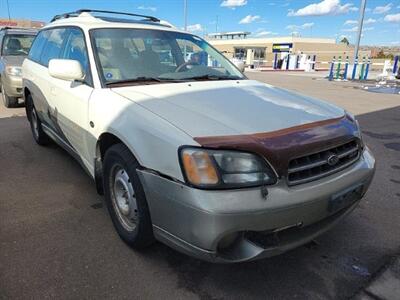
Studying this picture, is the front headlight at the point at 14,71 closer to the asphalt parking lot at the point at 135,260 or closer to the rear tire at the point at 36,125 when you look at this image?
the rear tire at the point at 36,125

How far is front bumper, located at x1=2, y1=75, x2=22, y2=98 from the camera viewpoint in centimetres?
818

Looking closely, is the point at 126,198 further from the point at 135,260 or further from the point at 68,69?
the point at 68,69

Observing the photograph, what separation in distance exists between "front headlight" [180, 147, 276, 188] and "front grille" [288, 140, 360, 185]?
173 mm

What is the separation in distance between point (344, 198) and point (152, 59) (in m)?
2.11

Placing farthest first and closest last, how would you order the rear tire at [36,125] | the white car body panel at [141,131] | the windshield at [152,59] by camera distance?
the rear tire at [36,125] < the windshield at [152,59] < the white car body panel at [141,131]

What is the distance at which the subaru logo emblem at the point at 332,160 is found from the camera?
7.65ft

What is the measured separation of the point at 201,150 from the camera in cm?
206

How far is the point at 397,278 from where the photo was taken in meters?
2.53

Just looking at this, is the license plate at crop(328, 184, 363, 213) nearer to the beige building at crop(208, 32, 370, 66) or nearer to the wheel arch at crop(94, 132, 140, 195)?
the wheel arch at crop(94, 132, 140, 195)

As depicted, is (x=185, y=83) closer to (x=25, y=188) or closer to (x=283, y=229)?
(x=283, y=229)

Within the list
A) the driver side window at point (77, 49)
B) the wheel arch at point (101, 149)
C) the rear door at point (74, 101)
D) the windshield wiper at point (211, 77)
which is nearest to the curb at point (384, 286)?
the wheel arch at point (101, 149)

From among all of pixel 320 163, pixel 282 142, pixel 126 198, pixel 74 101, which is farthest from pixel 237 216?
pixel 74 101

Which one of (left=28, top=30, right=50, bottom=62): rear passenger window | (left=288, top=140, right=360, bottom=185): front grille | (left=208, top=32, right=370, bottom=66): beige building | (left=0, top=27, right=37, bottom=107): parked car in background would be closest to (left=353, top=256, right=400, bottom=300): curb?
(left=288, top=140, right=360, bottom=185): front grille

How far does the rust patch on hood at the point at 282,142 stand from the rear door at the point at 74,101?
5.09 ft
